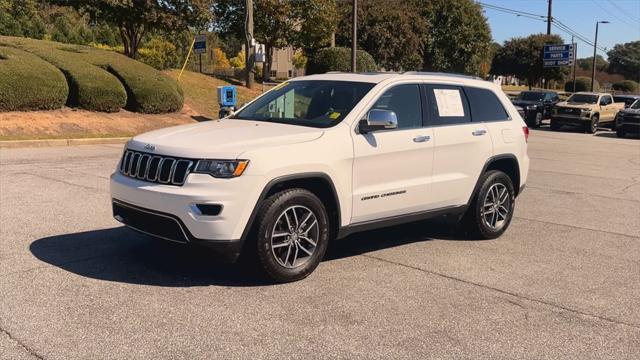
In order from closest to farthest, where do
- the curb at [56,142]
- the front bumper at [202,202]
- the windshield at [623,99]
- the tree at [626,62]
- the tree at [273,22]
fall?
the front bumper at [202,202] < the curb at [56,142] < the windshield at [623,99] < the tree at [273,22] < the tree at [626,62]

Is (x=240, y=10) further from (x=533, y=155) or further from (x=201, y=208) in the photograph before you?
(x=201, y=208)

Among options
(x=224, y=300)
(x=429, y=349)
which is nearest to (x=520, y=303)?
(x=429, y=349)

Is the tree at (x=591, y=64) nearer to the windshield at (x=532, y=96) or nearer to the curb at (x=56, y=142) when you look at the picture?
the windshield at (x=532, y=96)

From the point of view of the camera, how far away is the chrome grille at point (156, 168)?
4613 millimetres

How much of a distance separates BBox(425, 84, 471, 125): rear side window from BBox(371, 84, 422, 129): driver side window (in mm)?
152

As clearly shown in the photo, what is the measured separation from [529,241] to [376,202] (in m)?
2.29

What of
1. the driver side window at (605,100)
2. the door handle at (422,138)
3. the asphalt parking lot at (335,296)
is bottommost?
the asphalt parking lot at (335,296)

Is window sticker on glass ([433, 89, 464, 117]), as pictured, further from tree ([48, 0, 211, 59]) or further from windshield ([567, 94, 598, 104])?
windshield ([567, 94, 598, 104])

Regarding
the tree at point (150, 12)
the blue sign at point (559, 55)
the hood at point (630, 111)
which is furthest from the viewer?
the blue sign at point (559, 55)

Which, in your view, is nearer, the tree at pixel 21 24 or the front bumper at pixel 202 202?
the front bumper at pixel 202 202

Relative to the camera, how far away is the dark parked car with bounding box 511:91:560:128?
28.6 meters

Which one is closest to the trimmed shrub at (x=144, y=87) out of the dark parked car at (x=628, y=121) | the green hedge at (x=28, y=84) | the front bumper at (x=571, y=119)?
the green hedge at (x=28, y=84)

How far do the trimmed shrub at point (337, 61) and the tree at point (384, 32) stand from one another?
7.05 m

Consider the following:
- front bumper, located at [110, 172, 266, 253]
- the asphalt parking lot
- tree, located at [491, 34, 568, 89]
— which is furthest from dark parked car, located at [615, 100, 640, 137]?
tree, located at [491, 34, 568, 89]
